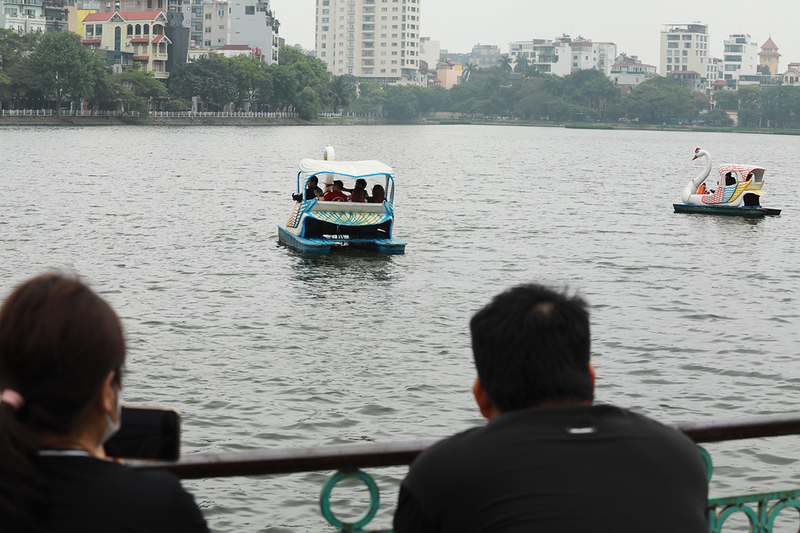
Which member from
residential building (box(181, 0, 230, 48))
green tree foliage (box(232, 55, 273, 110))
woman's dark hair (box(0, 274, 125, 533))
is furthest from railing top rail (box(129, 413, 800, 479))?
residential building (box(181, 0, 230, 48))

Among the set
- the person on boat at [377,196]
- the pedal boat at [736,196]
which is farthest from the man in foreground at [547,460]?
the pedal boat at [736,196]

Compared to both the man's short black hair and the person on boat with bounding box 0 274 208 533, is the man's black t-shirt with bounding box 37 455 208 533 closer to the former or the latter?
the person on boat with bounding box 0 274 208 533

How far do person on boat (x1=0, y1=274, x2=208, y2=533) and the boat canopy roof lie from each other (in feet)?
64.6

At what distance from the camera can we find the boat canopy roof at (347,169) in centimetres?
2161

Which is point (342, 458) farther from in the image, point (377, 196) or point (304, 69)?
point (304, 69)

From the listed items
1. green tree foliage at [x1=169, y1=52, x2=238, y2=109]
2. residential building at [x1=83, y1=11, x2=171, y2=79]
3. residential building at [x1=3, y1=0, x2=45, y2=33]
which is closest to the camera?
green tree foliage at [x1=169, y1=52, x2=238, y2=109]

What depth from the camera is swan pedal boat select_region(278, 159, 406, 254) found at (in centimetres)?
2102

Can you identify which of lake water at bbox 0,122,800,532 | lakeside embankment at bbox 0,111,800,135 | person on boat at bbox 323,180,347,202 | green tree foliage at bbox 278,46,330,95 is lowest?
lake water at bbox 0,122,800,532

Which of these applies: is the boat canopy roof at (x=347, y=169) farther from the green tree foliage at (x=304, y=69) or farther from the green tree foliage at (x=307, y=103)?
the green tree foliage at (x=307, y=103)

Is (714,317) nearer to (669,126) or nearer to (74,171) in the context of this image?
(74,171)

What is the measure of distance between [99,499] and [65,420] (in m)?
0.16

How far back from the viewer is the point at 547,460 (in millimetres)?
2043

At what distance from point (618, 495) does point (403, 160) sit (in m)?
67.0

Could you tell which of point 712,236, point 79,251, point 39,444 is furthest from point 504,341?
point 712,236
